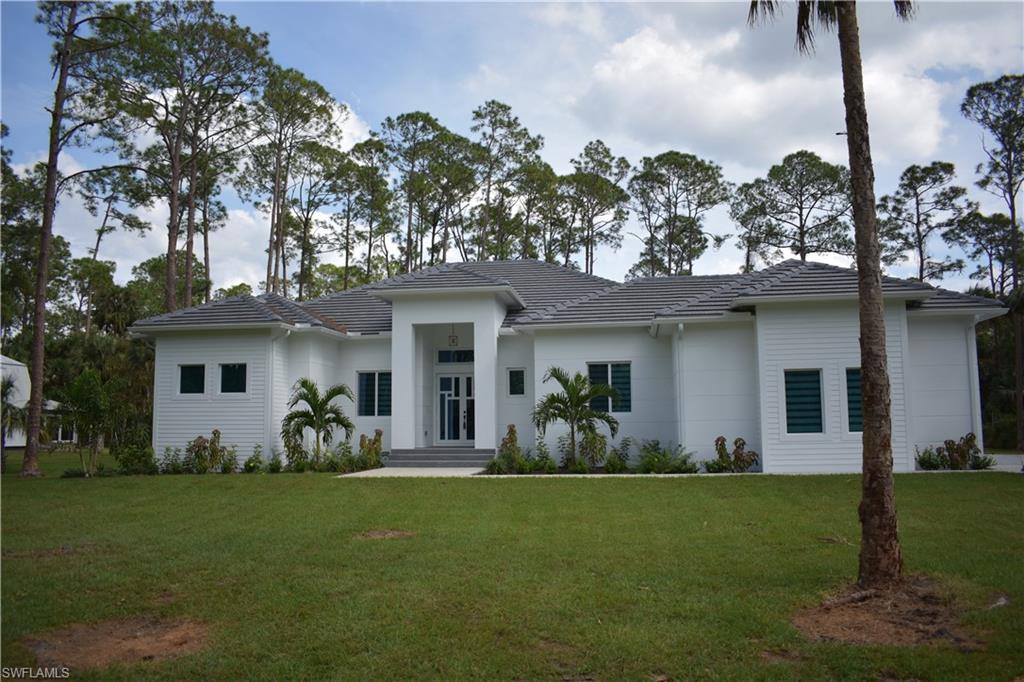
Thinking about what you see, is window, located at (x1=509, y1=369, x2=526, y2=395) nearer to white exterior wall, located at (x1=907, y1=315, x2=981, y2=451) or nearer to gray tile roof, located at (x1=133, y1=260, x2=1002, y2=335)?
gray tile roof, located at (x1=133, y1=260, x2=1002, y2=335)

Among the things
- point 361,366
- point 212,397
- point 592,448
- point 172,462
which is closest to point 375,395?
point 361,366

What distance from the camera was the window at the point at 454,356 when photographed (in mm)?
23203

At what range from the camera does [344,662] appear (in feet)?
17.1

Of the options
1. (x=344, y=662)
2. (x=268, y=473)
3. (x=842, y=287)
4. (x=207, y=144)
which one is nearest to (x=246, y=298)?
(x=268, y=473)

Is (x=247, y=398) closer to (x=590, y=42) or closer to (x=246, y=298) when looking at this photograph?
(x=246, y=298)

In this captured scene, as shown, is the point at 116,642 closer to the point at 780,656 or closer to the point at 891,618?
the point at 780,656

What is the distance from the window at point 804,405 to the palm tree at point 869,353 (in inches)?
389

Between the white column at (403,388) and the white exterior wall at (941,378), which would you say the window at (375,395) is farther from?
the white exterior wall at (941,378)

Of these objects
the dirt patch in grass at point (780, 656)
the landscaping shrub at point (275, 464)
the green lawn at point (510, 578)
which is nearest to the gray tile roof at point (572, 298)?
the landscaping shrub at point (275, 464)

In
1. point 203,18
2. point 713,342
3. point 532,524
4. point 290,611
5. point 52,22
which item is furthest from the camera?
point 203,18

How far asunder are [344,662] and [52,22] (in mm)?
21447

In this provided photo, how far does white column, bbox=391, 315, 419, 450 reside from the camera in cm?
2083

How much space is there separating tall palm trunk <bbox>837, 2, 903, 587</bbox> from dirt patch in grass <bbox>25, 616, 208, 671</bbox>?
581cm

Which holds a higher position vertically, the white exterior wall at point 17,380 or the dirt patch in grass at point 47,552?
the white exterior wall at point 17,380
